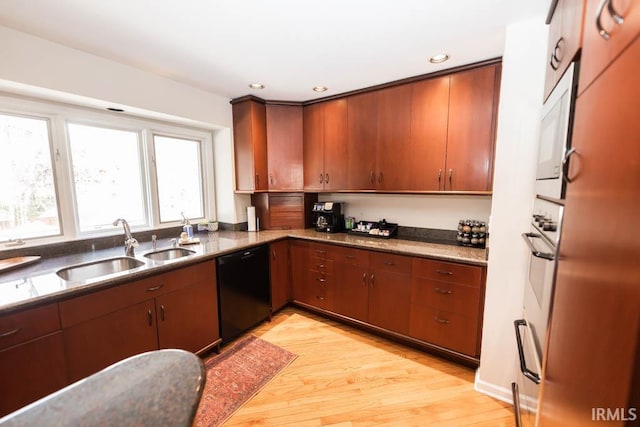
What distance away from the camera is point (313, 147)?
2891mm

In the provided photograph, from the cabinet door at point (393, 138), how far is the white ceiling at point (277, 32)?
0.73 ft

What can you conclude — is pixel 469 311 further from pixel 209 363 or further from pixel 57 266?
pixel 57 266

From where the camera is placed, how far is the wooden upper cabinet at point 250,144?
281cm

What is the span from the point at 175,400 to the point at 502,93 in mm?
2066

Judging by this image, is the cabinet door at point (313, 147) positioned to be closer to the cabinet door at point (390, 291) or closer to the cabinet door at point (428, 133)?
the cabinet door at point (428, 133)

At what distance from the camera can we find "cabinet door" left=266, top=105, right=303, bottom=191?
2.92 metres

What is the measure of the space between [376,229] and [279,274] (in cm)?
114

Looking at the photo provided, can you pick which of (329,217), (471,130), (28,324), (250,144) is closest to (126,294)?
(28,324)

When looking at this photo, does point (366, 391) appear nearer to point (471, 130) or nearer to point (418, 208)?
point (418, 208)

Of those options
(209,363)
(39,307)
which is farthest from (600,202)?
(209,363)

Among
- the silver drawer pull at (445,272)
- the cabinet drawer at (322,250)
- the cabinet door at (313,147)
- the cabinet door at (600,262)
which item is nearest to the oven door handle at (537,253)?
the cabinet door at (600,262)

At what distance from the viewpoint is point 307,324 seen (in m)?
2.65

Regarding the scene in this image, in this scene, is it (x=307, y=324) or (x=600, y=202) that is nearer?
(x=600, y=202)

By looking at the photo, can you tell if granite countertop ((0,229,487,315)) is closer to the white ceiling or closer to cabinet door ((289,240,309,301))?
cabinet door ((289,240,309,301))
